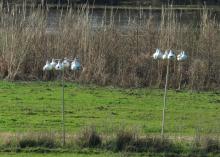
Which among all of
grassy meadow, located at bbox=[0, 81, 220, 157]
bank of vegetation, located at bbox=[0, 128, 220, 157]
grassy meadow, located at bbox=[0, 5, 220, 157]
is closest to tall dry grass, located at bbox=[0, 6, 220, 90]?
grassy meadow, located at bbox=[0, 5, 220, 157]

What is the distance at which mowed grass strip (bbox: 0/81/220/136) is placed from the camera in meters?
12.9

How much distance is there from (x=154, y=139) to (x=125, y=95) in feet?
19.9

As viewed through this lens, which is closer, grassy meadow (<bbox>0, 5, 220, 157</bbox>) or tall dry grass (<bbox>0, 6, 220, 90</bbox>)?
grassy meadow (<bbox>0, 5, 220, 157</bbox>)

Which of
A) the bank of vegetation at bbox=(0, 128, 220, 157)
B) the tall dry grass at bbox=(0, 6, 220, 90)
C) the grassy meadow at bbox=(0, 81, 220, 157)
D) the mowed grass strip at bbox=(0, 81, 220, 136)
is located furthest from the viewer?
the tall dry grass at bbox=(0, 6, 220, 90)

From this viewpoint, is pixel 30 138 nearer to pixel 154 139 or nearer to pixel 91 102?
pixel 154 139

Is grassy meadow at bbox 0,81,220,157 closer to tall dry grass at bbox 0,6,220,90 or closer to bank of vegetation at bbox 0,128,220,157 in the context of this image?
bank of vegetation at bbox 0,128,220,157

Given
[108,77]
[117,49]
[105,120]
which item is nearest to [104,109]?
[105,120]

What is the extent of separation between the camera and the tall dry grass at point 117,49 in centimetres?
1894

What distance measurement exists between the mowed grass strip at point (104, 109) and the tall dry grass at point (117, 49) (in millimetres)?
791

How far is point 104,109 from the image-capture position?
49.3 ft

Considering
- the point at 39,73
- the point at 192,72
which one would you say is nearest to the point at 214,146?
the point at 192,72

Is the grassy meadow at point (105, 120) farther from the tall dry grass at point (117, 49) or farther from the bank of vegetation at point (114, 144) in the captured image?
the tall dry grass at point (117, 49)

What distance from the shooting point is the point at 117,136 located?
1111cm

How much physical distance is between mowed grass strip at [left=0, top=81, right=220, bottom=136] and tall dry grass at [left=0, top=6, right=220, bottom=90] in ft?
2.59
